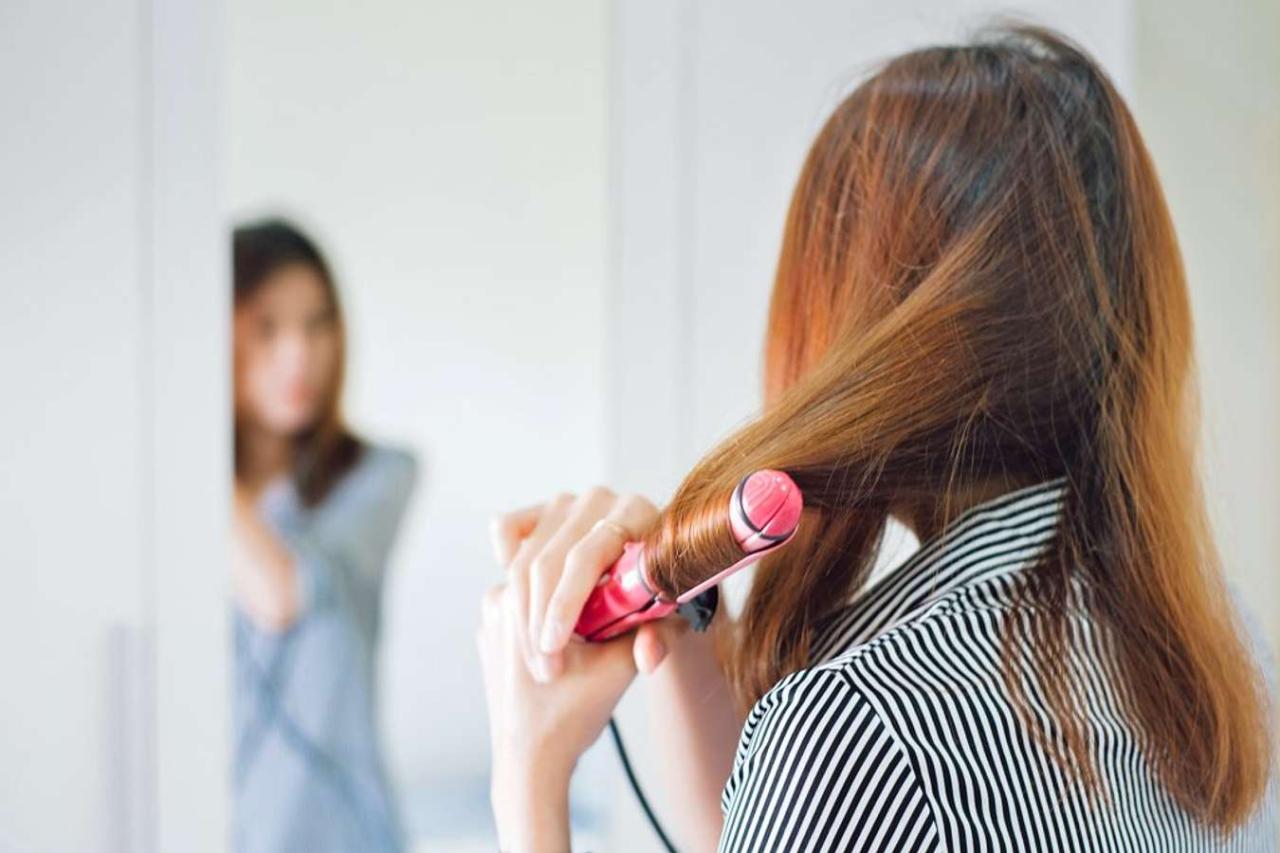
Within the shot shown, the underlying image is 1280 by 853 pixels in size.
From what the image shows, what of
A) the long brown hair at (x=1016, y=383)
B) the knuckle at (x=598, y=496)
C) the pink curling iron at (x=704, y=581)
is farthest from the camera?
the knuckle at (x=598, y=496)

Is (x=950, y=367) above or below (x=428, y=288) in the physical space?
below

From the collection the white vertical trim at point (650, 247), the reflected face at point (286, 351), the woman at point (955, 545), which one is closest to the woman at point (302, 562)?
the reflected face at point (286, 351)

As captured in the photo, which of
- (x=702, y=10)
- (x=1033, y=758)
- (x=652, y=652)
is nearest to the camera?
(x=1033, y=758)

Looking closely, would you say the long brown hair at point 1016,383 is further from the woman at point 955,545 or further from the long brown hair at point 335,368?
the long brown hair at point 335,368

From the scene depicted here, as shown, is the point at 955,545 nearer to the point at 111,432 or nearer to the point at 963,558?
the point at 963,558

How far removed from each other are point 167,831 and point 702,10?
886 millimetres

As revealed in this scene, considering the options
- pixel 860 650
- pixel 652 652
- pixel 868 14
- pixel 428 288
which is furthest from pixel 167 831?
pixel 868 14

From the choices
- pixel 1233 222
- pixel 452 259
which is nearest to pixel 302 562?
pixel 452 259

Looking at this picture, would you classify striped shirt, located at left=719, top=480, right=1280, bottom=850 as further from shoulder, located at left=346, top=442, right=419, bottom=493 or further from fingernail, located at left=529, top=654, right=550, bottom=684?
shoulder, located at left=346, top=442, right=419, bottom=493

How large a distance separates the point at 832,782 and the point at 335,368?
0.81m

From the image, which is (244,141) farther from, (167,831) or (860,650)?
(860,650)

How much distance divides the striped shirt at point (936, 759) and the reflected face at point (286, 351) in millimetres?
754

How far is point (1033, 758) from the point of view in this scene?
0.47m

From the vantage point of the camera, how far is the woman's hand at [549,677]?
0.58 meters
